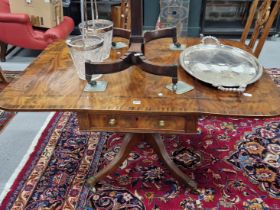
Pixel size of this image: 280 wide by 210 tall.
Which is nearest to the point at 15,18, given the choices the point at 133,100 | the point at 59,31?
the point at 59,31

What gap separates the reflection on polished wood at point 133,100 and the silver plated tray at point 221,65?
0.03m

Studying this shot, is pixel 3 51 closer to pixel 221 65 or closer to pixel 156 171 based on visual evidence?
pixel 156 171

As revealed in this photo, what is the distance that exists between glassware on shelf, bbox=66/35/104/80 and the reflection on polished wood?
0.06 meters

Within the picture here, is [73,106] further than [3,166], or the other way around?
[3,166]

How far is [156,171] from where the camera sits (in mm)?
1620

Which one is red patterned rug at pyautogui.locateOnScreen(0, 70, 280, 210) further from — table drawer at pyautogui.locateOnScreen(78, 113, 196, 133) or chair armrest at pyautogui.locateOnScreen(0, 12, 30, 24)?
chair armrest at pyautogui.locateOnScreen(0, 12, 30, 24)

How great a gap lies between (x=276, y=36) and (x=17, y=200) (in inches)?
136

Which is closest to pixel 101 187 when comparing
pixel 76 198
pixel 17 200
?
pixel 76 198

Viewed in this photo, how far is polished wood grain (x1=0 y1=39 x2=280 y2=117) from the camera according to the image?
1000mm

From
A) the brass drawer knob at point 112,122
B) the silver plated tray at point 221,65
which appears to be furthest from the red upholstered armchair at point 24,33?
the brass drawer knob at point 112,122

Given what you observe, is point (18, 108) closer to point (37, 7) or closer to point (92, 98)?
point (92, 98)

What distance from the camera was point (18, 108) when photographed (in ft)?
3.28

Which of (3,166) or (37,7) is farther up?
(37,7)

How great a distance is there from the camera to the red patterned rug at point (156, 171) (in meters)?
1.45
